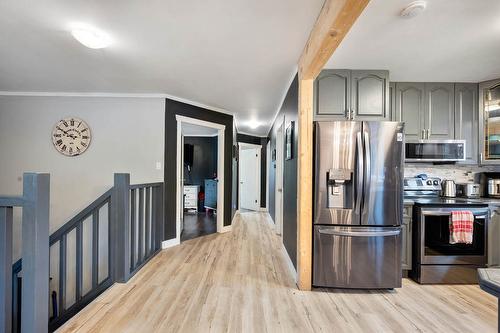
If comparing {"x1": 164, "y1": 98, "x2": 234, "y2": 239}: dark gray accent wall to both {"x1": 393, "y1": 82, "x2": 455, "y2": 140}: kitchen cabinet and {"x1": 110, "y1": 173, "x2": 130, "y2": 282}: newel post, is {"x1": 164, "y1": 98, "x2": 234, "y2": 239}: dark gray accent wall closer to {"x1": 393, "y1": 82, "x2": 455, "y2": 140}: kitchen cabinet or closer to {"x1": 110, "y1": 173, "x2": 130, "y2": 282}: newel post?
{"x1": 110, "y1": 173, "x2": 130, "y2": 282}: newel post

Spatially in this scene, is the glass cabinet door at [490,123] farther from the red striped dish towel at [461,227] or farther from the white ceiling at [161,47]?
the white ceiling at [161,47]

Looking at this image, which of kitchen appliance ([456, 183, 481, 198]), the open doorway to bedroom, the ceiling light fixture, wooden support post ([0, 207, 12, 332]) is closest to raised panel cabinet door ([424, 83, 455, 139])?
kitchen appliance ([456, 183, 481, 198])

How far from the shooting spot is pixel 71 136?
3660 mm

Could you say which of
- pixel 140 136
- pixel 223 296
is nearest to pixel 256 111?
pixel 140 136

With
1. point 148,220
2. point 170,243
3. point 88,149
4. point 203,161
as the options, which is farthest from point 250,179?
point 88,149

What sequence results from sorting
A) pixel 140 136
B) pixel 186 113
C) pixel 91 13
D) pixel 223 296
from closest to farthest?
1. pixel 91 13
2. pixel 223 296
3. pixel 140 136
4. pixel 186 113

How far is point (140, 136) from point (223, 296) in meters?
2.58

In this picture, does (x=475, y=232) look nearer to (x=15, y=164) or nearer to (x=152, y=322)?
(x=152, y=322)

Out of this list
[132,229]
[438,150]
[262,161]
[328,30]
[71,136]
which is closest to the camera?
[328,30]

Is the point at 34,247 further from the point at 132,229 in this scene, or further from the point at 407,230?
the point at 407,230

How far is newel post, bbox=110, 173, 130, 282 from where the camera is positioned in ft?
8.05

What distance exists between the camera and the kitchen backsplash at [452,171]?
3105 millimetres

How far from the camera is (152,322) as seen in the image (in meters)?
1.84

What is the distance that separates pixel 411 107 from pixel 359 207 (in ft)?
4.96
